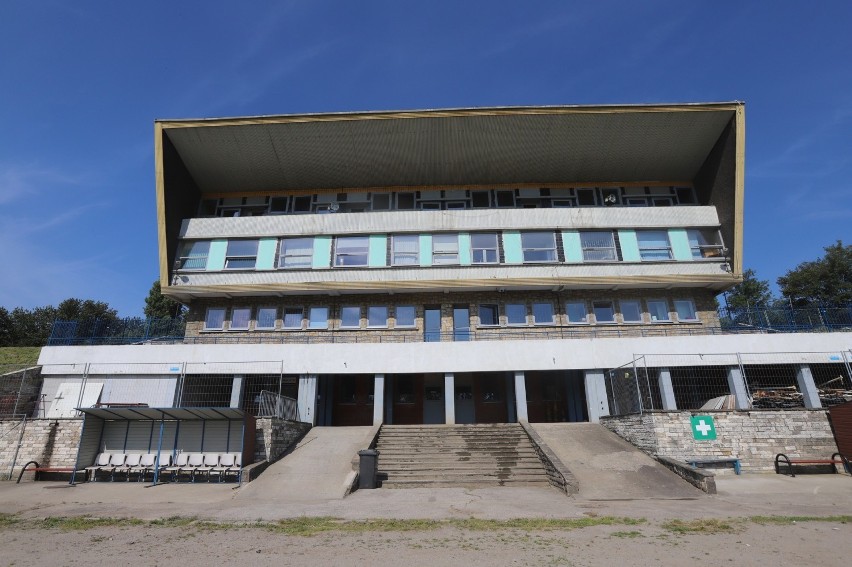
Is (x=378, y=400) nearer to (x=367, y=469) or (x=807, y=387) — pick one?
(x=367, y=469)

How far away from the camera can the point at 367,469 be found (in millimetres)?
13875

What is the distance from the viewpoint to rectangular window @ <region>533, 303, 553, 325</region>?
24.1m

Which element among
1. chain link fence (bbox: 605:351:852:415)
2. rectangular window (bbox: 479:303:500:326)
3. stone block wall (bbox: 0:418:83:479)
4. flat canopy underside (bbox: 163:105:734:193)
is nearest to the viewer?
stone block wall (bbox: 0:418:83:479)

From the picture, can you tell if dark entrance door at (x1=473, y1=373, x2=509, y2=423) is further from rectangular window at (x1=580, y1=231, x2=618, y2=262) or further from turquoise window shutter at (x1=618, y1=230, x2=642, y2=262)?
turquoise window shutter at (x1=618, y1=230, x2=642, y2=262)

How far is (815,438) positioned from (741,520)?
357 inches

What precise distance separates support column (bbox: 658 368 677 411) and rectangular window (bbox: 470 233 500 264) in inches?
370

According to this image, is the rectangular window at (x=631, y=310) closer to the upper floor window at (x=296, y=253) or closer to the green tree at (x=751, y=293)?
the upper floor window at (x=296, y=253)

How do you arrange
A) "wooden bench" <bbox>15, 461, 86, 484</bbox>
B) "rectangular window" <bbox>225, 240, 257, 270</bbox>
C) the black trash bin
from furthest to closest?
"rectangular window" <bbox>225, 240, 257, 270</bbox>
"wooden bench" <bbox>15, 461, 86, 484</bbox>
the black trash bin

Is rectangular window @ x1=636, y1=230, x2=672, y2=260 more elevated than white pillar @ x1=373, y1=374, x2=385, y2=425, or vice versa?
rectangular window @ x1=636, y1=230, x2=672, y2=260

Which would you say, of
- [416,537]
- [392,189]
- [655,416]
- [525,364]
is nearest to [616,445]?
[655,416]

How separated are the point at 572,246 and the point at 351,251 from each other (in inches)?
464

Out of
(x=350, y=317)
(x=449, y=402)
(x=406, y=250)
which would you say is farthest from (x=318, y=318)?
(x=449, y=402)

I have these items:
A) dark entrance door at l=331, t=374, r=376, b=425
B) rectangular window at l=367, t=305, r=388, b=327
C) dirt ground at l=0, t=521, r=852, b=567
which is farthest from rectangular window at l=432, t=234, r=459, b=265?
dirt ground at l=0, t=521, r=852, b=567

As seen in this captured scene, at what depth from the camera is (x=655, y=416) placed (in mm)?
15180
